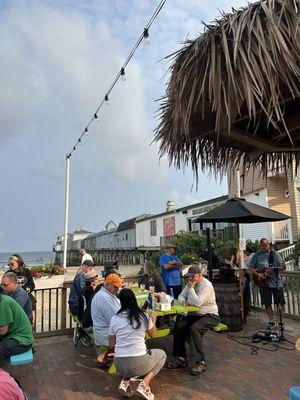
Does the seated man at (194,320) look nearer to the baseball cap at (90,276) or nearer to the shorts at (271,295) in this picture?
the baseball cap at (90,276)

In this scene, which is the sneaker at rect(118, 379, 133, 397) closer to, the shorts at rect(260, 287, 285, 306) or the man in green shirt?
the man in green shirt

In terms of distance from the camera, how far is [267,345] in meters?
5.15

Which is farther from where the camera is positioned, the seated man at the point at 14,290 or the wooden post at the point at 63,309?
the wooden post at the point at 63,309

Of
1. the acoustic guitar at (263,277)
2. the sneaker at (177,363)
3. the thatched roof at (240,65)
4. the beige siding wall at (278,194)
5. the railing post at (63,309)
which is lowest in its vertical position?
A: the sneaker at (177,363)

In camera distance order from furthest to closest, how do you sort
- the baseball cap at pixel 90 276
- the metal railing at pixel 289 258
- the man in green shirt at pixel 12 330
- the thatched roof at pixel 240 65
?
the metal railing at pixel 289 258 → the baseball cap at pixel 90 276 → the man in green shirt at pixel 12 330 → the thatched roof at pixel 240 65

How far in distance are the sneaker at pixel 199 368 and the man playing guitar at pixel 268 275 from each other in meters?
2.07

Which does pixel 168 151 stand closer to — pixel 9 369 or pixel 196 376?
pixel 196 376

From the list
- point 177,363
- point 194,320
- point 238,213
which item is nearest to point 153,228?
point 238,213

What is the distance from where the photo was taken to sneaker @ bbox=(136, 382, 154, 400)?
342cm

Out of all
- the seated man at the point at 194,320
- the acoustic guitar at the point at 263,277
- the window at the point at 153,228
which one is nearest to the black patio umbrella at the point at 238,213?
the acoustic guitar at the point at 263,277

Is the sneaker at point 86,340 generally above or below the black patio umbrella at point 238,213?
below

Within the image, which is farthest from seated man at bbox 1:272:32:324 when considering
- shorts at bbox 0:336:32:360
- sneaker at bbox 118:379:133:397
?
sneaker at bbox 118:379:133:397

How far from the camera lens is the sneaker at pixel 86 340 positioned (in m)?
5.47

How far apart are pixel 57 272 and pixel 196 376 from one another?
32.6 feet
